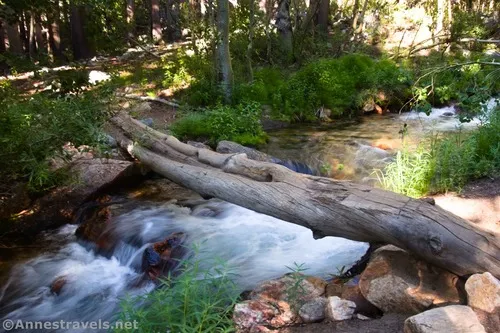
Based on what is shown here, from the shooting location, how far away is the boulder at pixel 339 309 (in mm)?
3615

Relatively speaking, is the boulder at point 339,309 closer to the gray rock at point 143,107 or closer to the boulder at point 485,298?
the boulder at point 485,298

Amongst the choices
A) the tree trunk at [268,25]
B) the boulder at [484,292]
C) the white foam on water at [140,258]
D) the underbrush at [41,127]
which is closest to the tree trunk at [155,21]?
the tree trunk at [268,25]

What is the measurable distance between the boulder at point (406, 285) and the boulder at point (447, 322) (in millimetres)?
492

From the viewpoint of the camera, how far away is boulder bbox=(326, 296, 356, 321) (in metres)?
3.62

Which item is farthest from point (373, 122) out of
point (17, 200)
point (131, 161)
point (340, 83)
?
point (17, 200)

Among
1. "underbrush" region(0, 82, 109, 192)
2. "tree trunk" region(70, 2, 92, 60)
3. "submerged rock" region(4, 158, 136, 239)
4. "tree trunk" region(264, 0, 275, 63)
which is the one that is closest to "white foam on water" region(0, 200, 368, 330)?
"submerged rock" region(4, 158, 136, 239)

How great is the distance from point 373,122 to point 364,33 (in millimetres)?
8815

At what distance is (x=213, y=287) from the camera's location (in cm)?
406

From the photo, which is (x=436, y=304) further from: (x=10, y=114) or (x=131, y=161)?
(x=131, y=161)

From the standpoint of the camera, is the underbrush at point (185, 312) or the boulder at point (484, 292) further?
the underbrush at point (185, 312)

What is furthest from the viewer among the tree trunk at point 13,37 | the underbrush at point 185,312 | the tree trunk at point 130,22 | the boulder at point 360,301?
the tree trunk at point 13,37

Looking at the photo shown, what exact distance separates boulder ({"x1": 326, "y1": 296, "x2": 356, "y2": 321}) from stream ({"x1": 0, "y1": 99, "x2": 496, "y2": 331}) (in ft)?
3.64

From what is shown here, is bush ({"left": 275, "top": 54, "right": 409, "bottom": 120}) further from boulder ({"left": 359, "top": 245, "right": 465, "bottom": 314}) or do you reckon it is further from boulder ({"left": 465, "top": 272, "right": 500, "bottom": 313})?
boulder ({"left": 465, "top": 272, "right": 500, "bottom": 313})

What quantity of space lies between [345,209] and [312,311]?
101 cm
